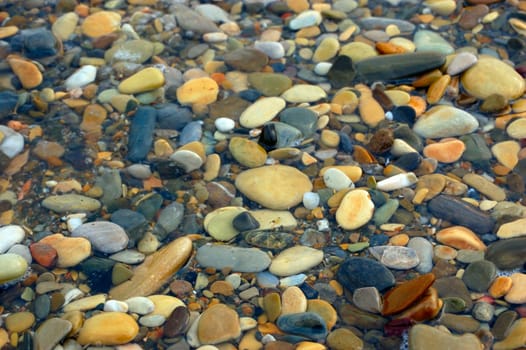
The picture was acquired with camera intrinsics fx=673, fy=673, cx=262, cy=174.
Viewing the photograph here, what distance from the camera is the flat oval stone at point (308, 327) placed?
6.40ft

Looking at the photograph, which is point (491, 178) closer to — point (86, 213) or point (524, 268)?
point (524, 268)

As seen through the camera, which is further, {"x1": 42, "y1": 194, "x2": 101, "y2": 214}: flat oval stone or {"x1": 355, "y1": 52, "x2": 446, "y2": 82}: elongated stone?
{"x1": 355, "y1": 52, "x2": 446, "y2": 82}: elongated stone

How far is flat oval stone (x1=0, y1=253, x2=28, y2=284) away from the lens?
6.75 feet

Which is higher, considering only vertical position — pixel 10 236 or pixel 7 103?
pixel 7 103

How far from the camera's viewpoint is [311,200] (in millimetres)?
2326

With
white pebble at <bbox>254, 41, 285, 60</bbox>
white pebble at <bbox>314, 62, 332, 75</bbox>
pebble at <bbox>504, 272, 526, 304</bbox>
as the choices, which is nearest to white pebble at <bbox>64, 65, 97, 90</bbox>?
white pebble at <bbox>254, 41, 285, 60</bbox>

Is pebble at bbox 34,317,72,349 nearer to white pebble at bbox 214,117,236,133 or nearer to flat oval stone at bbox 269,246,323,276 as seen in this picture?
flat oval stone at bbox 269,246,323,276

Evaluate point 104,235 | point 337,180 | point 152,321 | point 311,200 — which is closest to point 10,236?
point 104,235

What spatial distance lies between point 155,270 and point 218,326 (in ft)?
0.98

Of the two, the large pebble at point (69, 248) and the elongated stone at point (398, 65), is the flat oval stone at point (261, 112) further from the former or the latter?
the large pebble at point (69, 248)

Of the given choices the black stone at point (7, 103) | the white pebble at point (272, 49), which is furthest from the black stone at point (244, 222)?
the black stone at point (7, 103)

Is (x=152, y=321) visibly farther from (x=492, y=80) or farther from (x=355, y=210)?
(x=492, y=80)

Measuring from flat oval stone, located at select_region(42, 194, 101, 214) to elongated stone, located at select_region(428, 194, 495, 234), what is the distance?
117 centimetres

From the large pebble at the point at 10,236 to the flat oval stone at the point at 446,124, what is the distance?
4.89 ft
